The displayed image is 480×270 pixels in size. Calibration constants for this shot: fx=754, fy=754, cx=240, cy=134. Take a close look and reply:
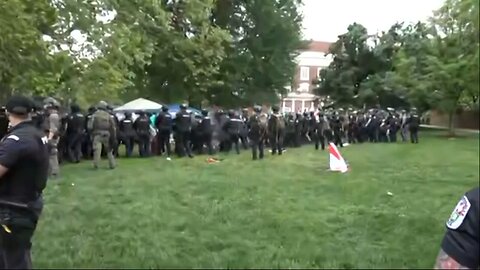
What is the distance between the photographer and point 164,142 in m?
22.7

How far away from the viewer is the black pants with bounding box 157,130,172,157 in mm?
22219

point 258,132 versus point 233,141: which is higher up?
point 258,132

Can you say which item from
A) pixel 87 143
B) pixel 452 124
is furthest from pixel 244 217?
pixel 452 124

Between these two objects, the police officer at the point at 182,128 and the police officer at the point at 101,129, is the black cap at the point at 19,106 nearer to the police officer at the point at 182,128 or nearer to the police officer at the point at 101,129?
the police officer at the point at 101,129

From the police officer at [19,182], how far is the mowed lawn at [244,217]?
73.3 inches

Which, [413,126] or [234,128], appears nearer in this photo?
[234,128]

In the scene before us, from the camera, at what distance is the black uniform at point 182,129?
2177 centimetres

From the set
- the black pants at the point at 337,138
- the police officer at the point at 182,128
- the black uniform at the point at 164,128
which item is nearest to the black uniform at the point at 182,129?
the police officer at the point at 182,128

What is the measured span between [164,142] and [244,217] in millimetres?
12953

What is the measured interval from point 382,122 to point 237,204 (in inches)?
1011

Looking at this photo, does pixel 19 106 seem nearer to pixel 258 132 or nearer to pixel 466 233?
pixel 466 233

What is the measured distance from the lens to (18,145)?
5.18 meters

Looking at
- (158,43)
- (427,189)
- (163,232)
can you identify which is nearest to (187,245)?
(163,232)

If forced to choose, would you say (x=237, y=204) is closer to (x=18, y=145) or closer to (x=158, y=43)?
(x=18, y=145)
